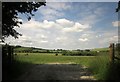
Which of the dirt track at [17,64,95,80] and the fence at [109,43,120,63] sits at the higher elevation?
the fence at [109,43,120,63]

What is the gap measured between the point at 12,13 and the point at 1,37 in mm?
1792

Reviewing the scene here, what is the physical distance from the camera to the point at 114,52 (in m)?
15.3

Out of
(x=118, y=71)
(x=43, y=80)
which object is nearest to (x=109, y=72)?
(x=118, y=71)

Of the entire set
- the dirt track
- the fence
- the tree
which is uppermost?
the tree

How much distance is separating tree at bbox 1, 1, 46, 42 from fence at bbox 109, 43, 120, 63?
4414mm

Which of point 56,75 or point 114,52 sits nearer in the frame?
point 114,52

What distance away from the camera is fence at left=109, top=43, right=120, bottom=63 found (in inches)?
592

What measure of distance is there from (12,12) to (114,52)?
568 cm

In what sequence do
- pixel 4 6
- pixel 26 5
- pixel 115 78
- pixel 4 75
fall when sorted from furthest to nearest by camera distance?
pixel 26 5
pixel 4 6
pixel 4 75
pixel 115 78

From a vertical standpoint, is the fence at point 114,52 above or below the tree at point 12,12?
below

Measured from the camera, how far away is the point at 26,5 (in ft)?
52.6

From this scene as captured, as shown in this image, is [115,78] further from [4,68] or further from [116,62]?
[4,68]

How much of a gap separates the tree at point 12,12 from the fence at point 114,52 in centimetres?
441

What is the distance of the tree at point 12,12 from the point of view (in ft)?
49.6
